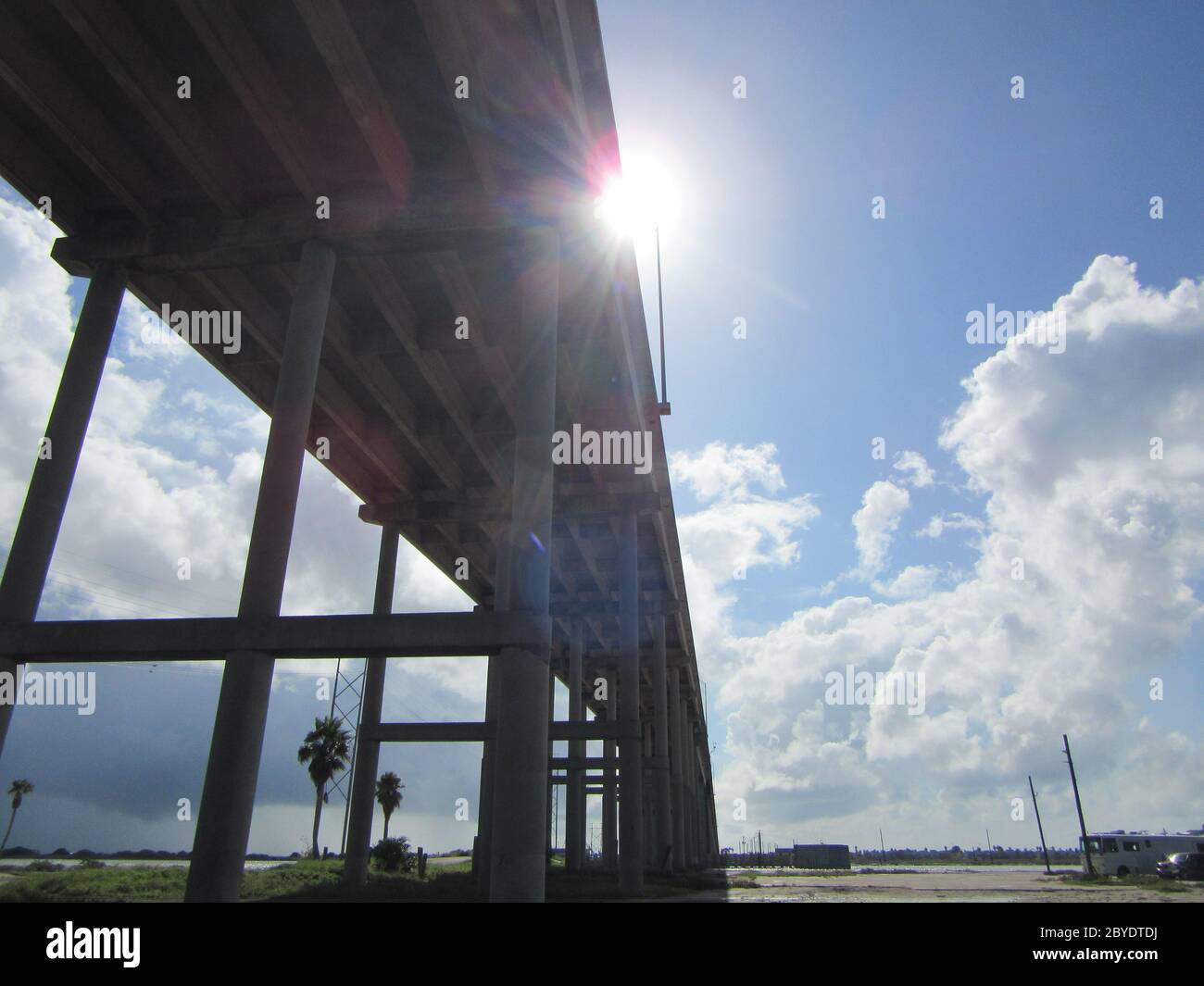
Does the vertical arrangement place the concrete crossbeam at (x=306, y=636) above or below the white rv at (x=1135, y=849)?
above

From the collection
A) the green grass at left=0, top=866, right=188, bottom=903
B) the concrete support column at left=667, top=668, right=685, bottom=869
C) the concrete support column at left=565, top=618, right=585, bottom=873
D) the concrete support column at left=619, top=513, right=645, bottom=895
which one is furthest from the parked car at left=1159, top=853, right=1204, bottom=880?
the green grass at left=0, top=866, right=188, bottom=903

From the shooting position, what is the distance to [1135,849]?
1537 inches

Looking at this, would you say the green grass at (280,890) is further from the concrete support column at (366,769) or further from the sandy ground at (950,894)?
the sandy ground at (950,894)

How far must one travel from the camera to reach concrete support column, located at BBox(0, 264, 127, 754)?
13395mm

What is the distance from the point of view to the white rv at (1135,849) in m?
37.6

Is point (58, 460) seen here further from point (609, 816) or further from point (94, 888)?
point (609, 816)

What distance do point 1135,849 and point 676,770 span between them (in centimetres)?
2298

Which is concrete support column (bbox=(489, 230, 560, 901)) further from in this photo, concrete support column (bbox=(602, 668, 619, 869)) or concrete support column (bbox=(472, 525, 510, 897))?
concrete support column (bbox=(602, 668, 619, 869))

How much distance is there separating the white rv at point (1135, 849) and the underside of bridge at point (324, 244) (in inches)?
1431

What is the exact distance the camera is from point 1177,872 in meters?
32.6

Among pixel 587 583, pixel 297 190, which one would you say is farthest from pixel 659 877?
pixel 297 190

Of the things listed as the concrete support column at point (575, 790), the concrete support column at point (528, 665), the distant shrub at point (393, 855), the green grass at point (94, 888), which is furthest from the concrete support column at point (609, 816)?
the concrete support column at point (528, 665)

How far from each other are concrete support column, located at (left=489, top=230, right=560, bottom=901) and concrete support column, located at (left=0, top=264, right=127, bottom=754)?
810cm
